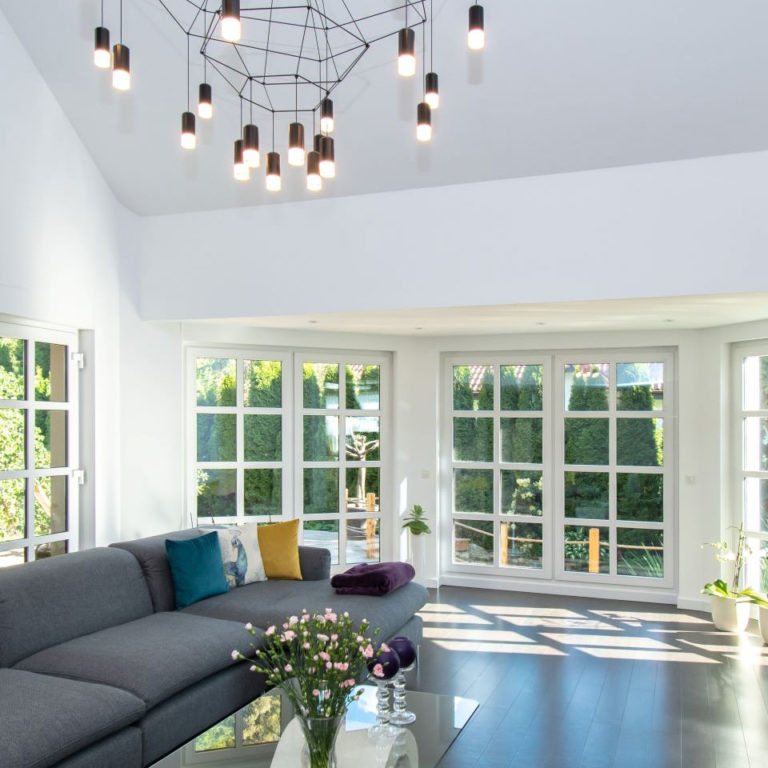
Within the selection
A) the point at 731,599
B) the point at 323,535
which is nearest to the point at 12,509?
the point at 323,535

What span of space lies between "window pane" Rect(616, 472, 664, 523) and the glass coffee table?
3.67 meters

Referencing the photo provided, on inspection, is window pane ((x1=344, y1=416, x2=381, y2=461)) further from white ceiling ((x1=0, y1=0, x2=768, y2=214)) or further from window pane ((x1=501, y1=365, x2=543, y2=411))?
white ceiling ((x1=0, y1=0, x2=768, y2=214))

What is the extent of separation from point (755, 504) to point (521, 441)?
74.0 inches

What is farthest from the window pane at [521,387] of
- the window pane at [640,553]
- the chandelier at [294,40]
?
the chandelier at [294,40]

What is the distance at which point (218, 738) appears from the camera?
296 centimetres

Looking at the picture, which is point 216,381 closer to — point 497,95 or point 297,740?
point 497,95

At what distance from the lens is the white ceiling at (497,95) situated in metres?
3.76

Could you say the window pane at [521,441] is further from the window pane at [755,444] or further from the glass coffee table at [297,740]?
the glass coffee table at [297,740]

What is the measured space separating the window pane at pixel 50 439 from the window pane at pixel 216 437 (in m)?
1.44

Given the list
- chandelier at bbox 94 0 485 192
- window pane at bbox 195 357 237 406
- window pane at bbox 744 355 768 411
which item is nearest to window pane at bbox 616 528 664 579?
window pane at bbox 744 355 768 411

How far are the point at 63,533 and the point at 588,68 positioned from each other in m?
3.92

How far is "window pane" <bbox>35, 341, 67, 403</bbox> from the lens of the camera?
4.72 m

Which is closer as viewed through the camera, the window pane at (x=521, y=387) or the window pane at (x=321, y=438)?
the window pane at (x=321, y=438)

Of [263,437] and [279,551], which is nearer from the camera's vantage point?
[279,551]
